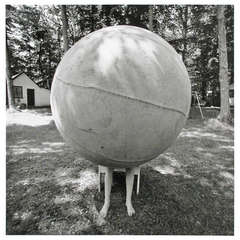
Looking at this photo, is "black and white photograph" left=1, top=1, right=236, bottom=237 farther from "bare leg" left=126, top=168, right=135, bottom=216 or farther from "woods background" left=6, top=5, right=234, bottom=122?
"woods background" left=6, top=5, right=234, bottom=122

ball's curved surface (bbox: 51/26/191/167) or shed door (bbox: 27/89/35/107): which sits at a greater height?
shed door (bbox: 27/89/35/107)

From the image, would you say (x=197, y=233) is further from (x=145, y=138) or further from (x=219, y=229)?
(x=145, y=138)

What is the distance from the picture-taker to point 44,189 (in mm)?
4645

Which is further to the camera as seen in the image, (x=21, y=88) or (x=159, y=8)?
(x=21, y=88)

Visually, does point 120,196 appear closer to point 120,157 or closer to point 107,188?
point 107,188

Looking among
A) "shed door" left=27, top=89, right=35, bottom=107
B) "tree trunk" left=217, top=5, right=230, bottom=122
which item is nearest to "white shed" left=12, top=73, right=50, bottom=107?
"shed door" left=27, top=89, right=35, bottom=107

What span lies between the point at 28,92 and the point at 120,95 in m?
28.5

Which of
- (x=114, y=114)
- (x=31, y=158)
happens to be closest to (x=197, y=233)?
(x=114, y=114)

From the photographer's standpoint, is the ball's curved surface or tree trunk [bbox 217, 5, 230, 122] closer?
the ball's curved surface

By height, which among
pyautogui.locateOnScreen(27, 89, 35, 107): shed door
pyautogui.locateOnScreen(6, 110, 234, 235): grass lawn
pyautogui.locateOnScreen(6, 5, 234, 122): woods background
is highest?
pyautogui.locateOnScreen(6, 5, 234, 122): woods background

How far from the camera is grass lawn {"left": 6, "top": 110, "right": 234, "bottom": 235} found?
3490mm

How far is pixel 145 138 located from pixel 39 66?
35408 mm

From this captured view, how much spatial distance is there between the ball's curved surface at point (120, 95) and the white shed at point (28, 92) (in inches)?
1012

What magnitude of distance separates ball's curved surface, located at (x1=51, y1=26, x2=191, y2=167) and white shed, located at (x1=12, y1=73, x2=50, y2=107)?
25.7 meters
